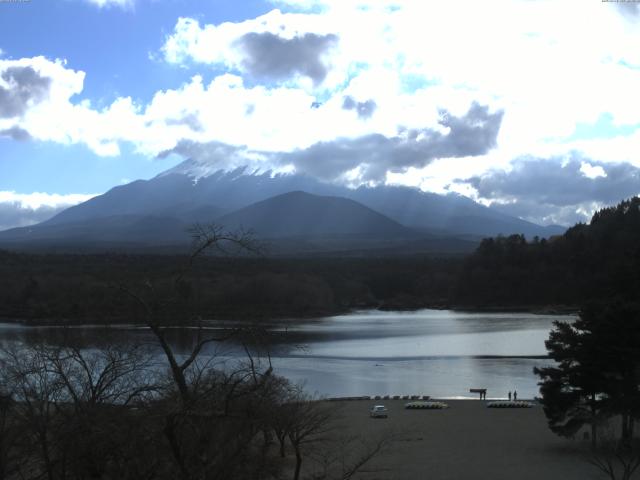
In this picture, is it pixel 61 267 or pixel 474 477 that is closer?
pixel 474 477

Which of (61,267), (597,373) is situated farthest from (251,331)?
(61,267)

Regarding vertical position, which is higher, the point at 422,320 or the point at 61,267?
the point at 61,267

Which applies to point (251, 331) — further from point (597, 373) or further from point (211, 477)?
point (597, 373)

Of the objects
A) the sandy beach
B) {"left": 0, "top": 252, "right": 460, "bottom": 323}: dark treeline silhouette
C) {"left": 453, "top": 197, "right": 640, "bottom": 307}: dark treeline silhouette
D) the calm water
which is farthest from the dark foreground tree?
{"left": 453, "top": 197, "right": 640, "bottom": 307}: dark treeline silhouette

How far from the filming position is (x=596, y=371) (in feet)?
45.0

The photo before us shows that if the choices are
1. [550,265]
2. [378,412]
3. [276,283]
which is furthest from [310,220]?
[378,412]

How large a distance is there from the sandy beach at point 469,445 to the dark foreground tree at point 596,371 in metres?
0.81

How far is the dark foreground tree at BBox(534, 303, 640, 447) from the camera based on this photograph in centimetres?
1312

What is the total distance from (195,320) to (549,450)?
1180 centimetres

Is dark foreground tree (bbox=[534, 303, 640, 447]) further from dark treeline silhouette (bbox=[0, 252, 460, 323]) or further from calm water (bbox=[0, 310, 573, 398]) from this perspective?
dark treeline silhouette (bbox=[0, 252, 460, 323])

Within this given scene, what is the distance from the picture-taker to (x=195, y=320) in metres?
4.72

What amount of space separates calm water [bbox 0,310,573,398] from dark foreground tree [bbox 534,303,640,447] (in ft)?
17.3

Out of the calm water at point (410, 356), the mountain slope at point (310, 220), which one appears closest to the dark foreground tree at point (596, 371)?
the calm water at point (410, 356)

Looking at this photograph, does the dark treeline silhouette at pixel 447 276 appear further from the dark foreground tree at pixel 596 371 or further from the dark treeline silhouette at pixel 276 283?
the dark foreground tree at pixel 596 371
